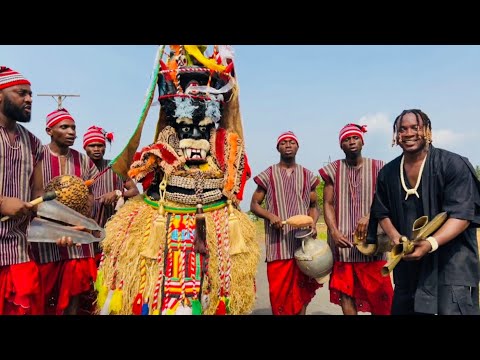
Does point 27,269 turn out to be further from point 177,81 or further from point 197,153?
point 177,81

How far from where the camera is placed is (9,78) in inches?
142

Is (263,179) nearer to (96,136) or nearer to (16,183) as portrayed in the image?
(96,136)

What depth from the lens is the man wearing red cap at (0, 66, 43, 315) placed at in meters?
3.57

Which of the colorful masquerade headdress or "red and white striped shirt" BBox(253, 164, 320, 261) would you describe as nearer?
the colorful masquerade headdress

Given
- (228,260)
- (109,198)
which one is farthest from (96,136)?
(228,260)

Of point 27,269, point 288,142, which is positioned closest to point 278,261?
point 288,142

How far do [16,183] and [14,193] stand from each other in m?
0.08

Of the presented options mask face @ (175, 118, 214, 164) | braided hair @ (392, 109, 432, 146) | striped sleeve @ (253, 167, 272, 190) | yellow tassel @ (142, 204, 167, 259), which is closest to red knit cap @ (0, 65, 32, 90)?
mask face @ (175, 118, 214, 164)

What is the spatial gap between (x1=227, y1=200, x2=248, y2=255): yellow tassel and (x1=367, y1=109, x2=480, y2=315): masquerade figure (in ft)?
3.93

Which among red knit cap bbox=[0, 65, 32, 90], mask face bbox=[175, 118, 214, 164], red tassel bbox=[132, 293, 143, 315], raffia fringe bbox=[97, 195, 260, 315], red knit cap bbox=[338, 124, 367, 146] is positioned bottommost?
red tassel bbox=[132, 293, 143, 315]


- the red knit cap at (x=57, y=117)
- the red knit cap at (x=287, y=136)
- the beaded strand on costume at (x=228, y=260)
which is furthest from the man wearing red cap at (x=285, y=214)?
the red knit cap at (x=57, y=117)

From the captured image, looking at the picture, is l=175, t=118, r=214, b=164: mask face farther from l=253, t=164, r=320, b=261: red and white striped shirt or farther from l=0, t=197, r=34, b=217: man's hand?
l=253, t=164, r=320, b=261: red and white striped shirt
